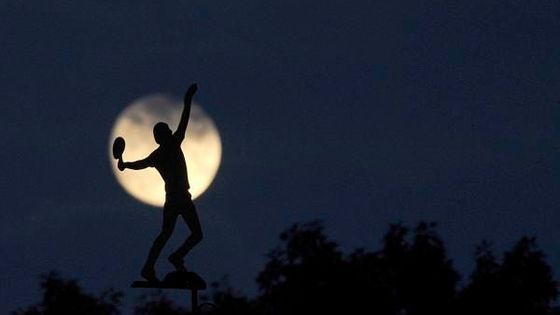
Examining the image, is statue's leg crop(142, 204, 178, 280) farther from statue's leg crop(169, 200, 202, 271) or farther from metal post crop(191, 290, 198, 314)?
metal post crop(191, 290, 198, 314)

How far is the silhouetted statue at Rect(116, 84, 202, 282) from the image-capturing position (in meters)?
27.5

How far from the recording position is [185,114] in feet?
90.6

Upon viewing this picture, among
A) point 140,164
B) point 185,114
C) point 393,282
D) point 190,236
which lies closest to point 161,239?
point 190,236

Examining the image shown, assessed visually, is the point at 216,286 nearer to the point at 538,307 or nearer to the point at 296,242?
the point at 296,242

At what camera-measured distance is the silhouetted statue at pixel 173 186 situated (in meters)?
27.5

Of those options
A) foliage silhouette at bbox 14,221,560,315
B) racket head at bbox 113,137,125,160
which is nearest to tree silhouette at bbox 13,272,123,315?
foliage silhouette at bbox 14,221,560,315

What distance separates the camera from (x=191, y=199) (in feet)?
91.0

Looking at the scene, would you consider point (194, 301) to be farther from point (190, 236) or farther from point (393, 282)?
point (393, 282)

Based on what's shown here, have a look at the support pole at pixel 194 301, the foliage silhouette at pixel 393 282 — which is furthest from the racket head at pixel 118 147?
the foliage silhouette at pixel 393 282

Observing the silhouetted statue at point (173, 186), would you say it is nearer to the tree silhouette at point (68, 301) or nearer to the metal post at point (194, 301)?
the metal post at point (194, 301)

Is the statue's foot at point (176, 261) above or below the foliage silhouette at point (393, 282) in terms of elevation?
below

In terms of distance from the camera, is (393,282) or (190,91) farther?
(393,282)

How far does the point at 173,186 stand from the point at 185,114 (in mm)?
1030

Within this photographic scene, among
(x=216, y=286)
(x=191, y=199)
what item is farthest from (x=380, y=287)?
(x=191, y=199)
